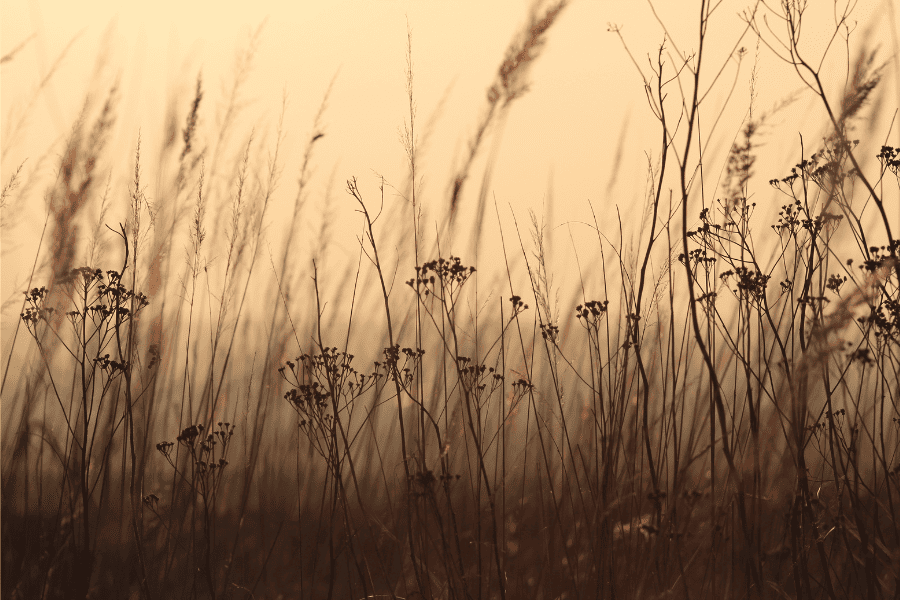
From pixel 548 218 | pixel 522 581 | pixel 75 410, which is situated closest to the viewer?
pixel 522 581

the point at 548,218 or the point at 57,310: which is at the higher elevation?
the point at 548,218

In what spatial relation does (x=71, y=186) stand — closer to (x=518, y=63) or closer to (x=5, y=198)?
(x=5, y=198)

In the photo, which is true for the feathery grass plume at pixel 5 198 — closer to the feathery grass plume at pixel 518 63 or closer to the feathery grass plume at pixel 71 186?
the feathery grass plume at pixel 71 186

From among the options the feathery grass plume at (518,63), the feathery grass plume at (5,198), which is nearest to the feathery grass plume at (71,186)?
the feathery grass plume at (5,198)

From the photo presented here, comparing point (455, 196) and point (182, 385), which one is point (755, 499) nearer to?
point (455, 196)

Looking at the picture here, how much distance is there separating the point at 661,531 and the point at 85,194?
1741 mm

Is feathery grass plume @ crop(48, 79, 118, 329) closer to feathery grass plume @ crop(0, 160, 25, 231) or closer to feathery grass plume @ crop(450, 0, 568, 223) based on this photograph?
feathery grass plume @ crop(0, 160, 25, 231)

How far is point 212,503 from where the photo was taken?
164 centimetres

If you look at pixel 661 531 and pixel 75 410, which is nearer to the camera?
pixel 661 531

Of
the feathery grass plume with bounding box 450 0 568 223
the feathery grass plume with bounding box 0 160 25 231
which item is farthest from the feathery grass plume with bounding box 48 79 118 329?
the feathery grass plume with bounding box 450 0 568 223

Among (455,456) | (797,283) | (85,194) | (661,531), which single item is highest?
(85,194)

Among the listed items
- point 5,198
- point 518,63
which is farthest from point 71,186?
point 518,63

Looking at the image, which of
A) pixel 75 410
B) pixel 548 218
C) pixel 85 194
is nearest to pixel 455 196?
pixel 548 218

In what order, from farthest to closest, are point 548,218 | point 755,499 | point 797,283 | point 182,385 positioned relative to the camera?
point 182,385 → point 548,218 → point 797,283 → point 755,499
